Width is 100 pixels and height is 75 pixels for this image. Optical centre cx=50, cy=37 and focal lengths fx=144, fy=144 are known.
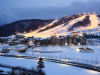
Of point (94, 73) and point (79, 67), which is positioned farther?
point (79, 67)

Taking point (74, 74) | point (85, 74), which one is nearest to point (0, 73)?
point (74, 74)

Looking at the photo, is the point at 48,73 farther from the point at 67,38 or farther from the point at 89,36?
the point at 89,36

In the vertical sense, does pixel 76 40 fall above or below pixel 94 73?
above

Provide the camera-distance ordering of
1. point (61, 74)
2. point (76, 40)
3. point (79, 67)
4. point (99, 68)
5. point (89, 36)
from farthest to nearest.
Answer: point (89, 36) → point (76, 40) → point (79, 67) → point (99, 68) → point (61, 74)

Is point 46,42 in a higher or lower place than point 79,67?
higher

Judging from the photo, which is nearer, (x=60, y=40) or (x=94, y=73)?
(x=94, y=73)

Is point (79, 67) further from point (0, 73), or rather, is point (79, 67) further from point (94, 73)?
point (0, 73)

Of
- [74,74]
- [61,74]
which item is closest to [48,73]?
[61,74]

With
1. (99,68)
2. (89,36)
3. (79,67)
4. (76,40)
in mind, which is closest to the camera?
(99,68)

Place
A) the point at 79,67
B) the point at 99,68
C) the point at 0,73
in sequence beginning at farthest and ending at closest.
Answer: the point at 79,67 → the point at 99,68 → the point at 0,73
